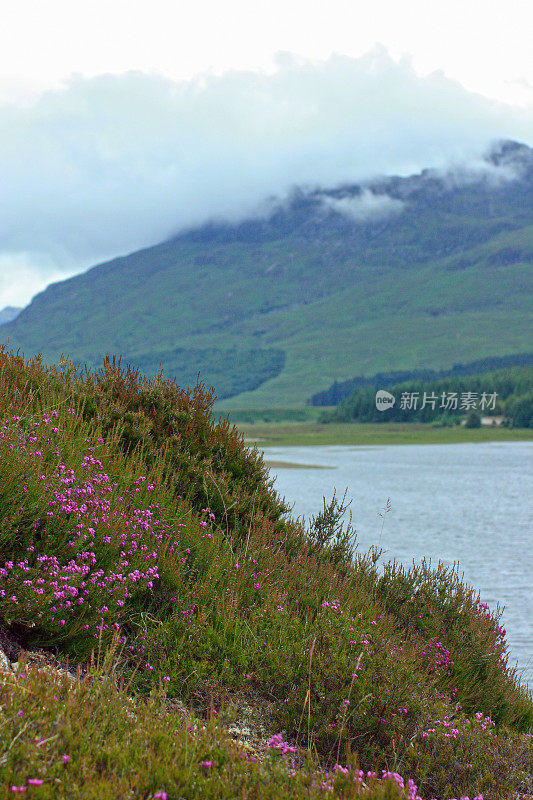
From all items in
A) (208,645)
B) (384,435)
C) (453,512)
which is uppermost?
(208,645)

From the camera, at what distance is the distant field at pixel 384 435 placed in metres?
117

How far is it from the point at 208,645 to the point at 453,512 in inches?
1277

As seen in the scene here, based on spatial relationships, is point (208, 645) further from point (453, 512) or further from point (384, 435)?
point (384, 435)

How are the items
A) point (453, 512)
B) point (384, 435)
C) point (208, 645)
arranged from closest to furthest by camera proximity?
point (208, 645)
point (453, 512)
point (384, 435)

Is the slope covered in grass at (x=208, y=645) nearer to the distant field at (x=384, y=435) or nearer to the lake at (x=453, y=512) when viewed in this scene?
the lake at (x=453, y=512)

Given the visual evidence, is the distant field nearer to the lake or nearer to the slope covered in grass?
the lake

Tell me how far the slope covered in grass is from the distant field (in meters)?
95.7

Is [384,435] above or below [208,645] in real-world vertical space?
below

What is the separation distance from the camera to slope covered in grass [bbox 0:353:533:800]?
408 cm

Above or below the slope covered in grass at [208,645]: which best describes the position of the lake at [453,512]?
below

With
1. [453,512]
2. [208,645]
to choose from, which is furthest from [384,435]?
[208,645]

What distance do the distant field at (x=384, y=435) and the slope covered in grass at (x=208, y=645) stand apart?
95692mm

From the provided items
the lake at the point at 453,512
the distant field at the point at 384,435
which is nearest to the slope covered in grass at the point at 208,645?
the lake at the point at 453,512

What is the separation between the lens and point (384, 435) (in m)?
132
